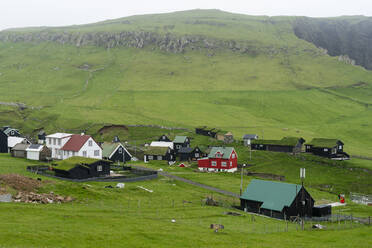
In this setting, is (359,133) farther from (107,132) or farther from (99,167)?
(99,167)

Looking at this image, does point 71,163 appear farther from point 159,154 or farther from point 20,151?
point 159,154

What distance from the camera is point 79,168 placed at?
249 ft

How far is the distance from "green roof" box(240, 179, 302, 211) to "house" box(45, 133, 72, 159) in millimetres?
56761

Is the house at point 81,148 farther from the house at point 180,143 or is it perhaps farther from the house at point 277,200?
the house at point 277,200

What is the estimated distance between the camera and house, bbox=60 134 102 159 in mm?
99438

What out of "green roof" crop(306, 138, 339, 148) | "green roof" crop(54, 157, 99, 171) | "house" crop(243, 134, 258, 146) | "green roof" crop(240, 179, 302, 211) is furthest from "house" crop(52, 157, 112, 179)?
"green roof" crop(306, 138, 339, 148)

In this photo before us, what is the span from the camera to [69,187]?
60.7m

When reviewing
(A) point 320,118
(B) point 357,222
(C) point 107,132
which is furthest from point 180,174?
(A) point 320,118

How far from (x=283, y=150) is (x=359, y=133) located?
198 feet

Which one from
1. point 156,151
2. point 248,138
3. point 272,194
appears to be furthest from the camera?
point 248,138

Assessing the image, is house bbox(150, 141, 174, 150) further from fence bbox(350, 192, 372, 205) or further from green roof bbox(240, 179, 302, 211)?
green roof bbox(240, 179, 302, 211)

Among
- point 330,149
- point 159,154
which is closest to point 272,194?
point 159,154

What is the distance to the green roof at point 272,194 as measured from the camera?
6184cm

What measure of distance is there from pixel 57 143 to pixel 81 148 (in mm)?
10273
